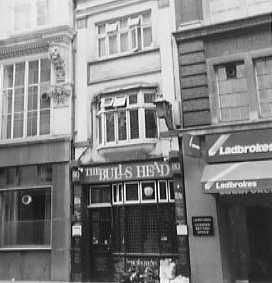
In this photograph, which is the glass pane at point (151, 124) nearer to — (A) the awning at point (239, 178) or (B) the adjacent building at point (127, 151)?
(B) the adjacent building at point (127, 151)

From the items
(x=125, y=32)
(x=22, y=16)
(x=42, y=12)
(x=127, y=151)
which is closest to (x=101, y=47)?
(x=125, y=32)

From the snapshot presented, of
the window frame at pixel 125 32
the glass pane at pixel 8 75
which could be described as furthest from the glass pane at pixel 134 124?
the glass pane at pixel 8 75

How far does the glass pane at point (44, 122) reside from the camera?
14750 millimetres

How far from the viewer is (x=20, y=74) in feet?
51.0

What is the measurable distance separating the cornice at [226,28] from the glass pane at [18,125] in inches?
264

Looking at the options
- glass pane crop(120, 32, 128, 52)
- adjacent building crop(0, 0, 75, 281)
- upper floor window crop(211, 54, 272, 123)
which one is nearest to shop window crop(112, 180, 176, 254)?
adjacent building crop(0, 0, 75, 281)

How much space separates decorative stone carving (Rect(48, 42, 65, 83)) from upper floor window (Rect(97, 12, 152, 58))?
1440mm

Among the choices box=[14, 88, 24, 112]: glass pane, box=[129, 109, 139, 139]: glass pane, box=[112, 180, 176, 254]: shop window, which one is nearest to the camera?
box=[112, 180, 176, 254]: shop window

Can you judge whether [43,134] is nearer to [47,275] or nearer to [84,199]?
[84,199]

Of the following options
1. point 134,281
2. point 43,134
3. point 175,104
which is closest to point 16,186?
point 43,134

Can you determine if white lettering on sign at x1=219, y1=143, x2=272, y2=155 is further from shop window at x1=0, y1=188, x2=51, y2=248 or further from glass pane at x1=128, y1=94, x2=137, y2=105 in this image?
shop window at x1=0, y1=188, x2=51, y2=248

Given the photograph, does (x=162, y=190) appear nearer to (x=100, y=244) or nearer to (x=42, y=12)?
(x=100, y=244)

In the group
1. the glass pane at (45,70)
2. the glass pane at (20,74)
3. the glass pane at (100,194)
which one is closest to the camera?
the glass pane at (100,194)

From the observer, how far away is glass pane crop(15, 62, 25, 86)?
15.5 meters
